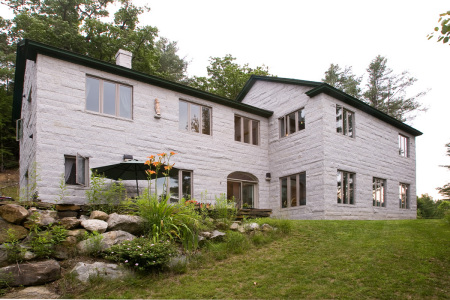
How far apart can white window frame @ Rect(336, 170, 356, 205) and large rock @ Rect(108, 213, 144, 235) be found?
9459 millimetres

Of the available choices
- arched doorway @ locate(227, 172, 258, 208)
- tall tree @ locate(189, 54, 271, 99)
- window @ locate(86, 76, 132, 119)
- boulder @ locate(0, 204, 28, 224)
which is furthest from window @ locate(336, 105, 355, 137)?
tall tree @ locate(189, 54, 271, 99)

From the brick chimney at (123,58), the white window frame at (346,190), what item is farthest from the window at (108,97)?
the white window frame at (346,190)

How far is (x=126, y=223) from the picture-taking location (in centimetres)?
774

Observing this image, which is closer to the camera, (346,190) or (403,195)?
(346,190)

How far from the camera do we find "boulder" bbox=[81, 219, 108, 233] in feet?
24.0

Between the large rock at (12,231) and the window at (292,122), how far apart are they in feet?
38.7

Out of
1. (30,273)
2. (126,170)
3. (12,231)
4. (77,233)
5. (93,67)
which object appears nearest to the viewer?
(30,273)

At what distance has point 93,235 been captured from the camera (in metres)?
7.14

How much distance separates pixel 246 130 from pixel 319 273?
10439 millimetres

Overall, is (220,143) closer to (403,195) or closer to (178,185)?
(178,185)

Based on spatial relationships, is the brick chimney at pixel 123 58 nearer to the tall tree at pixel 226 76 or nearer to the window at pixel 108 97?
the window at pixel 108 97

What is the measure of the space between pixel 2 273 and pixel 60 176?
535 centimetres

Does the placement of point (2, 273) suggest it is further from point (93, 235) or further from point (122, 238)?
point (122, 238)

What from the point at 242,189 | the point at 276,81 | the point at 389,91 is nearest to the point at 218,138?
the point at 242,189
